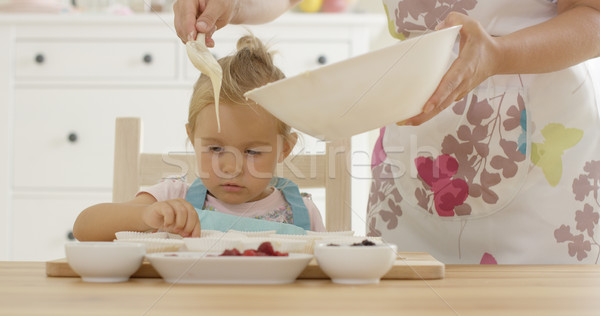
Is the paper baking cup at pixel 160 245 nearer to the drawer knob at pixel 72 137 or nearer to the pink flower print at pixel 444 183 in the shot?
the pink flower print at pixel 444 183

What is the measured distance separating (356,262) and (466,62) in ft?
1.04

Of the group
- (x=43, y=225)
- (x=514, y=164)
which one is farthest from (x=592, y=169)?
(x=43, y=225)

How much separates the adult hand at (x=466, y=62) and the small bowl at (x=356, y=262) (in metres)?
0.23

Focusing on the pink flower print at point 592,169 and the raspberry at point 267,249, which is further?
the pink flower print at point 592,169

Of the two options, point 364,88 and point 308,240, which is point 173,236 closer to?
point 308,240

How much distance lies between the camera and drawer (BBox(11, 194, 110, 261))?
217cm

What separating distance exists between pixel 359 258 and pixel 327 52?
165 cm

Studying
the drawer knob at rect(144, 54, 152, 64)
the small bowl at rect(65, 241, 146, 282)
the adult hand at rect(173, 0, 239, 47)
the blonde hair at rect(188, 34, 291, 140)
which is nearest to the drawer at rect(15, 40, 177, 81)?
the drawer knob at rect(144, 54, 152, 64)

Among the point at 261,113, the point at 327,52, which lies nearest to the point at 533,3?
the point at 261,113

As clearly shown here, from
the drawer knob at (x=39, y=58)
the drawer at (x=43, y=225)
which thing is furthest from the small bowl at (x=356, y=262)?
the drawer knob at (x=39, y=58)

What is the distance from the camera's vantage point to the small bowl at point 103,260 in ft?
2.00

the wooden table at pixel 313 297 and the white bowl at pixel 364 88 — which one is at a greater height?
the white bowl at pixel 364 88

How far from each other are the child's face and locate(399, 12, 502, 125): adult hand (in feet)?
1.34

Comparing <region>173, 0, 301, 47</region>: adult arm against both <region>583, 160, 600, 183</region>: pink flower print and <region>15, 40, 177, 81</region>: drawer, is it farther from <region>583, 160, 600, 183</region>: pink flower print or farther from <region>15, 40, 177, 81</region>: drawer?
<region>15, 40, 177, 81</region>: drawer
